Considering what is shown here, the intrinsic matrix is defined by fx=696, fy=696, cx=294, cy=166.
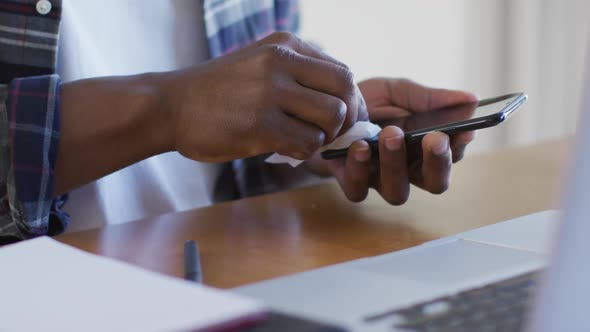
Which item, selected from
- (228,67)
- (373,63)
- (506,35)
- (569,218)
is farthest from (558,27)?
(569,218)

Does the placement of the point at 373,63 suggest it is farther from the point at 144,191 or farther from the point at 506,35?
the point at 144,191

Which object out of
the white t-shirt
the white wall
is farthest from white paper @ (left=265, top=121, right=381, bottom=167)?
the white wall

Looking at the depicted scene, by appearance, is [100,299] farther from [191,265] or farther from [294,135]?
[294,135]

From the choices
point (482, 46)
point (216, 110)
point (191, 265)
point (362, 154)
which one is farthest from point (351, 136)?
point (482, 46)

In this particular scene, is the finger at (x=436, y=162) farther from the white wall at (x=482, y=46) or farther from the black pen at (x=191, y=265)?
the white wall at (x=482, y=46)

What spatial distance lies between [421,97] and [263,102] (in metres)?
0.30

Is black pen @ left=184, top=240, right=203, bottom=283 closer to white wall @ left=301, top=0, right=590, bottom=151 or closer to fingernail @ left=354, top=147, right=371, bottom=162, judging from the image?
fingernail @ left=354, top=147, right=371, bottom=162

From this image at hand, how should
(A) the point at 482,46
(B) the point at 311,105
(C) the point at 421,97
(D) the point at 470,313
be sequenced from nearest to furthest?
(D) the point at 470,313 < (B) the point at 311,105 < (C) the point at 421,97 < (A) the point at 482,46

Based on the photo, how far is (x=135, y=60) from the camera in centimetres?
84

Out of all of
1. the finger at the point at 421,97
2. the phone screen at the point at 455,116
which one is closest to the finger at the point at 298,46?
the phone screen at the point at 455,116

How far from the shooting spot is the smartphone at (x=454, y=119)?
1.73 ft

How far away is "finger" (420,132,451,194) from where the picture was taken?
0.57 metres

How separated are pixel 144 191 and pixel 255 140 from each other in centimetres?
30

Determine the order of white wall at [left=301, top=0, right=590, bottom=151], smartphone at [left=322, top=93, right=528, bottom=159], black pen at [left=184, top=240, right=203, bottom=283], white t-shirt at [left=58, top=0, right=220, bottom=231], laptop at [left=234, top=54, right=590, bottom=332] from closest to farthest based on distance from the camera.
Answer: laptop at [left=234, top=54, right=590, bottom=332] → black pen at [left=184, top=240, right=203, bottom=283] → smartphone at [left=322, top=93, right=528, bottom=159] → white t-shirt at [left=58, top=0, right=220, bottom=231] → white wall at [left=301, top=0, right=590, bottom=151]
